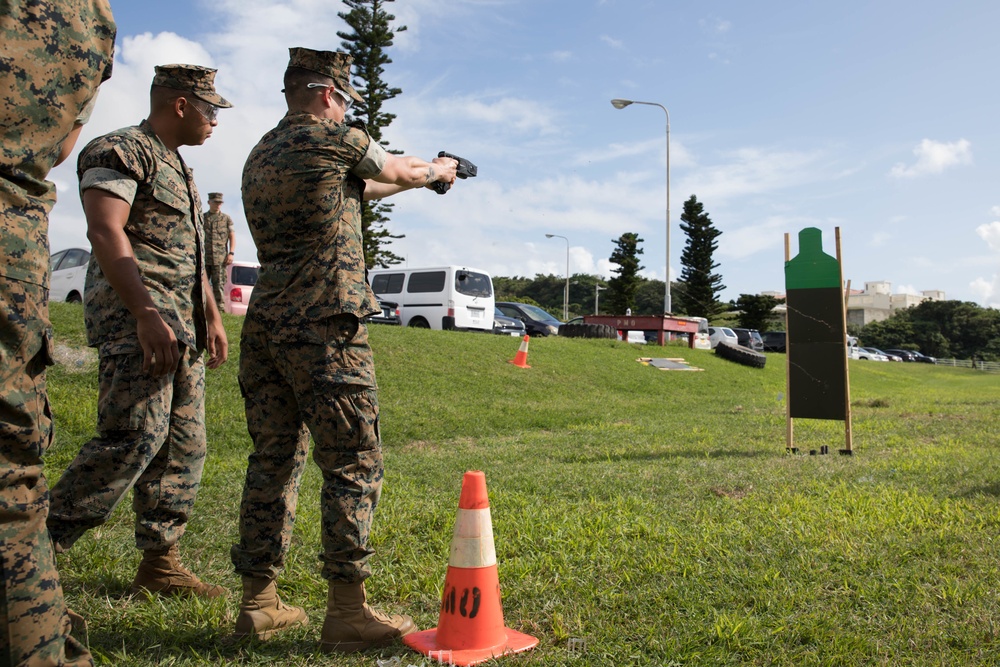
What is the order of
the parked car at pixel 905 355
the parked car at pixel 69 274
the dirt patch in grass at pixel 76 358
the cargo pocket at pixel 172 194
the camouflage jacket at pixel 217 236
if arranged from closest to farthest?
the cargo pocket at pixel 172 194
the dirt patch in grass at pixel 76 358
the camouflage jacket at pixel 217 236
the parked car at pixel 69 274
the parked car at pixel 905 355

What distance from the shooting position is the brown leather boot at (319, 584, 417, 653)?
2.71 meters

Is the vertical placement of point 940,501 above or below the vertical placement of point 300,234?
below

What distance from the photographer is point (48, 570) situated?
1773 mm

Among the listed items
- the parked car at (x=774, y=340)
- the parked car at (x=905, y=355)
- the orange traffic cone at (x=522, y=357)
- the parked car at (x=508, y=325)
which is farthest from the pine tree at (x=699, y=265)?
the orange traffic cone at (x=522, y=357)

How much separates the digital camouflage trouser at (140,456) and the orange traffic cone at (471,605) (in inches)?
Answer: 46.2

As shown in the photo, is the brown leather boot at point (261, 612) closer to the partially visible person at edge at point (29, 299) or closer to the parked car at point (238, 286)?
the partially visible person at edge at point (29, 299)

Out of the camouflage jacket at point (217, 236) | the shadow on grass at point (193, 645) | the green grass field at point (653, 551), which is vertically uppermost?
the camouflage jacket at point (217, 236)

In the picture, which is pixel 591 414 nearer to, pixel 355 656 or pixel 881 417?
pixel 881 417

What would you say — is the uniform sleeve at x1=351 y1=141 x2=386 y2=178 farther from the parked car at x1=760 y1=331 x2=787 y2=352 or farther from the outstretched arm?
the parked car at x1=760 y1=331 x2=787 y2=352

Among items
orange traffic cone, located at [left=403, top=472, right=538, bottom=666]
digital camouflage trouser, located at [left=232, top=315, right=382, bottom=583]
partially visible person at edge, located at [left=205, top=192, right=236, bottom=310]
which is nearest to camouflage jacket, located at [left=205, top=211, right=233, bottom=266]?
partially visible person at edge, located at [left=205, top=192, right=236, bottom=310]

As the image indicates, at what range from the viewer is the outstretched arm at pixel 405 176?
9.66 ft

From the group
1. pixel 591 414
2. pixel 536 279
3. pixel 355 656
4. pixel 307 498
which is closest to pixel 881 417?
pixel 591 414

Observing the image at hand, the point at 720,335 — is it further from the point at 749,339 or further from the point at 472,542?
the point at 472,542

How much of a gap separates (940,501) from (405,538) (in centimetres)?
341
